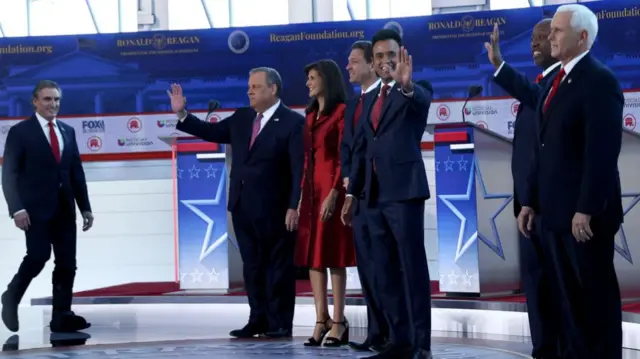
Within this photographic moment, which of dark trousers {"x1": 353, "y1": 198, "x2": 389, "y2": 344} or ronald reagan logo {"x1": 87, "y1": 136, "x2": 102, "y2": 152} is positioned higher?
ronald reagan logo {"x1": 87, "y1": 136, "x2": 102, "y2": 152}

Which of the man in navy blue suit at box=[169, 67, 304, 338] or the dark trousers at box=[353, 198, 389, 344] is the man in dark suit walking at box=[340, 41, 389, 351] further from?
the man in navy blue suit at box=[169, 67, 304, 338]

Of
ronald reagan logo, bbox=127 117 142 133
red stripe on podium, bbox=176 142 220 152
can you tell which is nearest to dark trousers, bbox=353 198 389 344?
red stripe on podium, bbox=176 142 220 152

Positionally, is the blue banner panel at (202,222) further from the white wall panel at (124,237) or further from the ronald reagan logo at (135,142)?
the white wall panel at (124,237)

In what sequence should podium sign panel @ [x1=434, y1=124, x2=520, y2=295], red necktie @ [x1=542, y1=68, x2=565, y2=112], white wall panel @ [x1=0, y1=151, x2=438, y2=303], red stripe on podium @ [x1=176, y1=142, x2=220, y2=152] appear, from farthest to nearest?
1. white wall panel @ [x1=0, y1=151, x2=438, y2=303]
2. red stripe on podium @ [x1=176, y1=142, x2=220, y2=152]
3. podium sign panel @ [x1=434, y1=124, x2=520, y2=295]
4. red necktie @ [x1=542, y1=68, x2=565, y2=112]

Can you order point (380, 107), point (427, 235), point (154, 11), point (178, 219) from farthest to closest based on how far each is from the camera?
point (154, 11)
point (427, 235)
point (178, 219)
point (380, 107)

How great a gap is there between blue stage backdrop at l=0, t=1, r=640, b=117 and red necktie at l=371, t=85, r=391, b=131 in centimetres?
467

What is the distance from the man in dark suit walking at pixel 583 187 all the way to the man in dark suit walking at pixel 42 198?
3.62m

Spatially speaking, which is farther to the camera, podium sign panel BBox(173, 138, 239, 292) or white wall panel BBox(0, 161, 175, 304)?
white wall panel BBox(0, 161, 175, 304)

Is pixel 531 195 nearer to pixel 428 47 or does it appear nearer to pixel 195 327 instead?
pixel 195 327

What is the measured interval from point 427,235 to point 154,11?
4.31 m

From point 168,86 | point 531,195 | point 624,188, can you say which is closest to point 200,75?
point 168,86

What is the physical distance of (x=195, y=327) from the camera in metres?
6.71

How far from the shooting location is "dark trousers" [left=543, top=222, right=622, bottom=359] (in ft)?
11.7

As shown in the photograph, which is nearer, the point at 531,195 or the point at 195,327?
the point at 531,195
